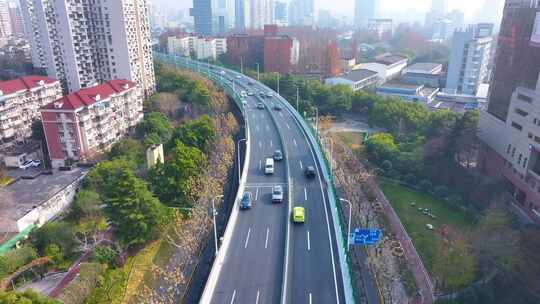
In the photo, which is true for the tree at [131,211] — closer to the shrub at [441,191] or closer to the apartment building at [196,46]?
the shrub at [441,191]

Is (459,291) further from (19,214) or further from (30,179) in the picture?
(30,179)

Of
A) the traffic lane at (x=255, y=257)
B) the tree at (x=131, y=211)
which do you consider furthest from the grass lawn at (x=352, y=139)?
the tree at (x=131, y=211)

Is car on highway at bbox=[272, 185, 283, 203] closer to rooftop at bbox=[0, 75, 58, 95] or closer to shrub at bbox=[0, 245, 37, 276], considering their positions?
shrub at bbox=[0, 245, 37, 276]

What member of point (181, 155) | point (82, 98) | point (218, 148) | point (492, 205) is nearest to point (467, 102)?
point (492, 205)

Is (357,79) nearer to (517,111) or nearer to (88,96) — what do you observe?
(517,111)

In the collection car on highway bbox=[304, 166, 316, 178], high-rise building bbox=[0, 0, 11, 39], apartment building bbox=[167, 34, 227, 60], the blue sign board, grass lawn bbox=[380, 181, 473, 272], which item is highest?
high-rise building bbox=[0, 0, 11, 39]

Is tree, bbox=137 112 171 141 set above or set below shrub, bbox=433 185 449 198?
above

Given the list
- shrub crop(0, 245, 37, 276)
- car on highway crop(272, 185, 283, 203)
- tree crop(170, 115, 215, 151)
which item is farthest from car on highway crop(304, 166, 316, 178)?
shrub crop(0, 245, 37, 276)
